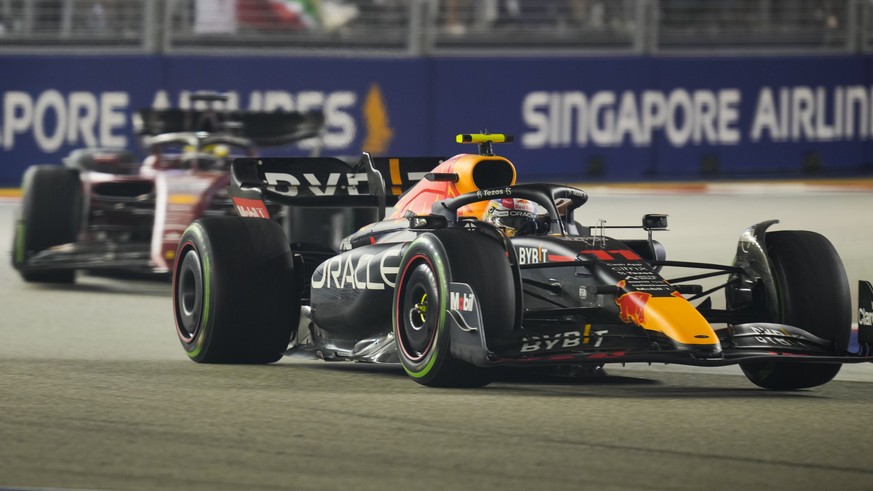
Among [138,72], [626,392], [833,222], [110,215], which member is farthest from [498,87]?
[626,392]

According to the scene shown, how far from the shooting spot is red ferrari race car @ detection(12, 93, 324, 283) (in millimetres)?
11961

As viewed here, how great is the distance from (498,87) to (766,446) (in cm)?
1461

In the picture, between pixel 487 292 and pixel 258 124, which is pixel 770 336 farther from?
pixel 258 124

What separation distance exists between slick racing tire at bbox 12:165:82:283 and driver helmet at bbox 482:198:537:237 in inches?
222

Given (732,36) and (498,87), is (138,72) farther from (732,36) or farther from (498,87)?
(732,36)

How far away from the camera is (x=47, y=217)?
41.0 ft

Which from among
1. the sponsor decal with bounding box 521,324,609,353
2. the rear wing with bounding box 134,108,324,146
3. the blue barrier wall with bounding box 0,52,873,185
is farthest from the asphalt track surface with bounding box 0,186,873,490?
the blue barrier wall with bounding box 0,52,873,185

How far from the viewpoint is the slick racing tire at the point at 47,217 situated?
12438 mm

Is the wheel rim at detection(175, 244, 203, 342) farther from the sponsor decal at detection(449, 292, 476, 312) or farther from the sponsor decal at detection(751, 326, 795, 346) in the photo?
the sponsor decal at detection(751, 326, 795, 346)

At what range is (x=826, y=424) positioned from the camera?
6156mm

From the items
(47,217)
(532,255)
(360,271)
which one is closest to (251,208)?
(360,271)

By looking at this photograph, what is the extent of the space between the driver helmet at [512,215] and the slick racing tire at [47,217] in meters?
5.64

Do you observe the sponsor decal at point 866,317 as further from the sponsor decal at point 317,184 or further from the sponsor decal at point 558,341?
the sponsor decal at point 317,184

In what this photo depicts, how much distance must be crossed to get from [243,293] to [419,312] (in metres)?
1.20
